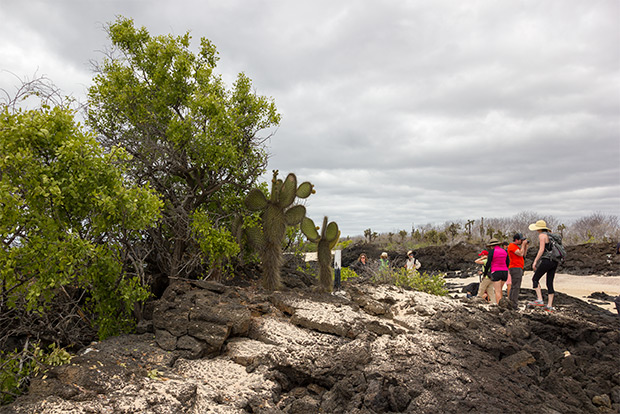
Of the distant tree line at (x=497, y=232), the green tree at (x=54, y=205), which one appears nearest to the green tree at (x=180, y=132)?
the green tree at (x=54, y=205)

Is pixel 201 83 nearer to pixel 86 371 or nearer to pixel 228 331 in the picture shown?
pixel 228 331

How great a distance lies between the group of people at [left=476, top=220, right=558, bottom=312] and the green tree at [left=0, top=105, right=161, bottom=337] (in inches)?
315

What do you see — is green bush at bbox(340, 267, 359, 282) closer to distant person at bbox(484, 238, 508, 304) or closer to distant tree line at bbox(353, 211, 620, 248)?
distant person at bbox(484, 238, 508, 304)

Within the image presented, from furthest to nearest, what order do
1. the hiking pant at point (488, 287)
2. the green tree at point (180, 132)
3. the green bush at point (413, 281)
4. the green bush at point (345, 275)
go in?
the green bush at point (345, 275)
the green bush at point (413, 281)
the hiking pant at point (488, 287)
the green tree at point (180, 132)

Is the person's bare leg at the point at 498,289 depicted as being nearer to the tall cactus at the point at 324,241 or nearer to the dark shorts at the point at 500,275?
the dark shorts at the point at 500,275

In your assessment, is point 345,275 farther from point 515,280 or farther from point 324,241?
point 515,280

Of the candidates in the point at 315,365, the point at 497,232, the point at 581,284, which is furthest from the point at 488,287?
the point at 497,232

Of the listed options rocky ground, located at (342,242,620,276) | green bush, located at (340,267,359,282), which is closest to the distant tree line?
rocky ground, located at (342,242,620,276)

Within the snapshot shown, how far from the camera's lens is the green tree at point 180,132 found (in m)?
8.53

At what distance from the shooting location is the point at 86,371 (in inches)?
177

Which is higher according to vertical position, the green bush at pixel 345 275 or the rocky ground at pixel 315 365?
the green bush at pixel 345 275

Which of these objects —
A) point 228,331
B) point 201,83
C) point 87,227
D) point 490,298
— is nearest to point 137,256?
point 87,227

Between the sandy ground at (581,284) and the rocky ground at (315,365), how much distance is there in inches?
377

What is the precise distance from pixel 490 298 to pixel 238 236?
6674 mm
